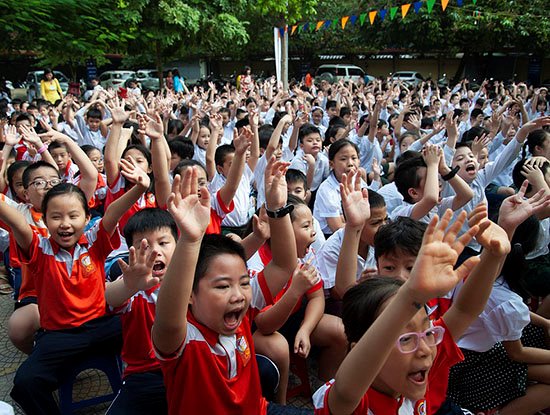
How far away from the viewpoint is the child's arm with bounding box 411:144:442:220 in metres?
2.76

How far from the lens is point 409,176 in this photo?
328cm

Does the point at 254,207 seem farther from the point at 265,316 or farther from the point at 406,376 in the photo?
the point at 406,376

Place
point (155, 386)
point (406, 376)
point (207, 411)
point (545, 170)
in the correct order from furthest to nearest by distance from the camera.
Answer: point (545, 170) → point (155, 386) → point (207, 411) → point (406, 376)

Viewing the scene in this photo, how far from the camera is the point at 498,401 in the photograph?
2160mm

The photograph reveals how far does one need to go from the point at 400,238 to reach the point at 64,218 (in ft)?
5.45

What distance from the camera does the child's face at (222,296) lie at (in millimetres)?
1605

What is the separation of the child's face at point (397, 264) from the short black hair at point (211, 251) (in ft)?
2.55

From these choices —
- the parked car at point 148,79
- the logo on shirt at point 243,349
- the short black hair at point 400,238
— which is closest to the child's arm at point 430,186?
the short black hair at point 400,238

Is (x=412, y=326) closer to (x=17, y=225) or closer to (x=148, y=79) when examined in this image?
(x=17, y=225)

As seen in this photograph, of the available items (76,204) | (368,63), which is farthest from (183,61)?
(76,204)

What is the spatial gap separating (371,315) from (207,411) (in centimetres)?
67

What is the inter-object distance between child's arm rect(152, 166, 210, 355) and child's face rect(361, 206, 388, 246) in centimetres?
149

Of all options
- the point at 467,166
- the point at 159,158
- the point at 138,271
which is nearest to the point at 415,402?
the point at 138,271

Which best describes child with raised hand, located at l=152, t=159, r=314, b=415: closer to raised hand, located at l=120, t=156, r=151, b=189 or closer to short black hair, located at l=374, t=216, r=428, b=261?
raised hand, located at l=120, t=156, r=151, b=189
